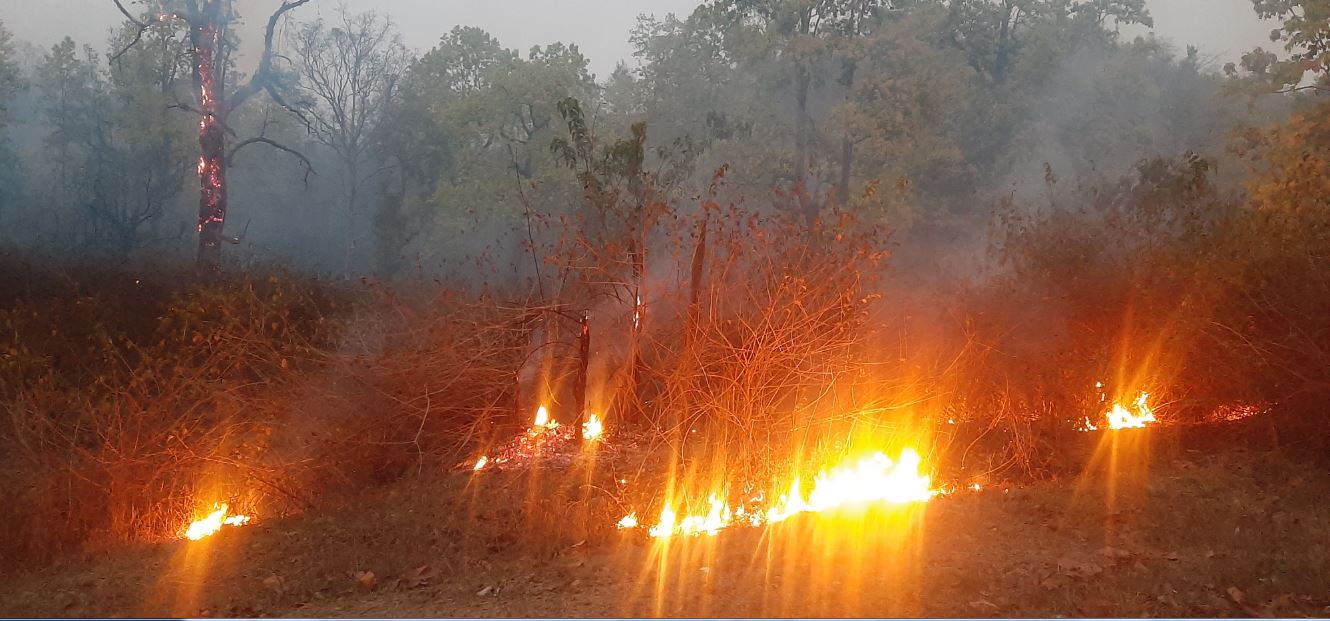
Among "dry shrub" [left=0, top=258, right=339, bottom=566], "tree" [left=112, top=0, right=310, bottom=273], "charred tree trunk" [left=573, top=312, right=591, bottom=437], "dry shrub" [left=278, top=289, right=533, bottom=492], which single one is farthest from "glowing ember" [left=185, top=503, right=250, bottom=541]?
"tree" [left=112, top=0, right=310, bottom=273]

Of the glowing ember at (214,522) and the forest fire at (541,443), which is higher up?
the forest fire at (541,443)

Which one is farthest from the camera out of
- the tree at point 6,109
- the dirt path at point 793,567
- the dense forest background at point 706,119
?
the tree at point 6,109

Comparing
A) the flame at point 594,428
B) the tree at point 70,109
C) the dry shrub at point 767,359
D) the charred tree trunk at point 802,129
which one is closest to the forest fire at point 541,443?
the flame at point 594,428

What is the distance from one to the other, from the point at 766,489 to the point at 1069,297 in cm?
514

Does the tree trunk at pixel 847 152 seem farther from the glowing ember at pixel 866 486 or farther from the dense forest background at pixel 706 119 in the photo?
the glowing ember at pixel 866 486

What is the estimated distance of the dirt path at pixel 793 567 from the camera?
15.5 ft

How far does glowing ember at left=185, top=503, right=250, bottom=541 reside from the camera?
666cm

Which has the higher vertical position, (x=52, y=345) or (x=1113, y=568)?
(x=52, y=345)

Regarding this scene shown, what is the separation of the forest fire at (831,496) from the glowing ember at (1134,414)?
2.80 meters

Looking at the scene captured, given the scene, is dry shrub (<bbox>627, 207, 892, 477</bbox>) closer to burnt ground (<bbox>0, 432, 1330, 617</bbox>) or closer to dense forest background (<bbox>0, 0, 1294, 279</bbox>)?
burnt ground (<bbox>0, 432, 1330, 617</bbox>)

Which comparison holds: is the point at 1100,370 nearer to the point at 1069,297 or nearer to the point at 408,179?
the point at 1069,297

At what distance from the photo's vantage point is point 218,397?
7.01m

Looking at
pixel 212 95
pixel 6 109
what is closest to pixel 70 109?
pixel 6 109

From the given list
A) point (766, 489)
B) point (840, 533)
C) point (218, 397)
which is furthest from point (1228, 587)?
point (218, 397)
